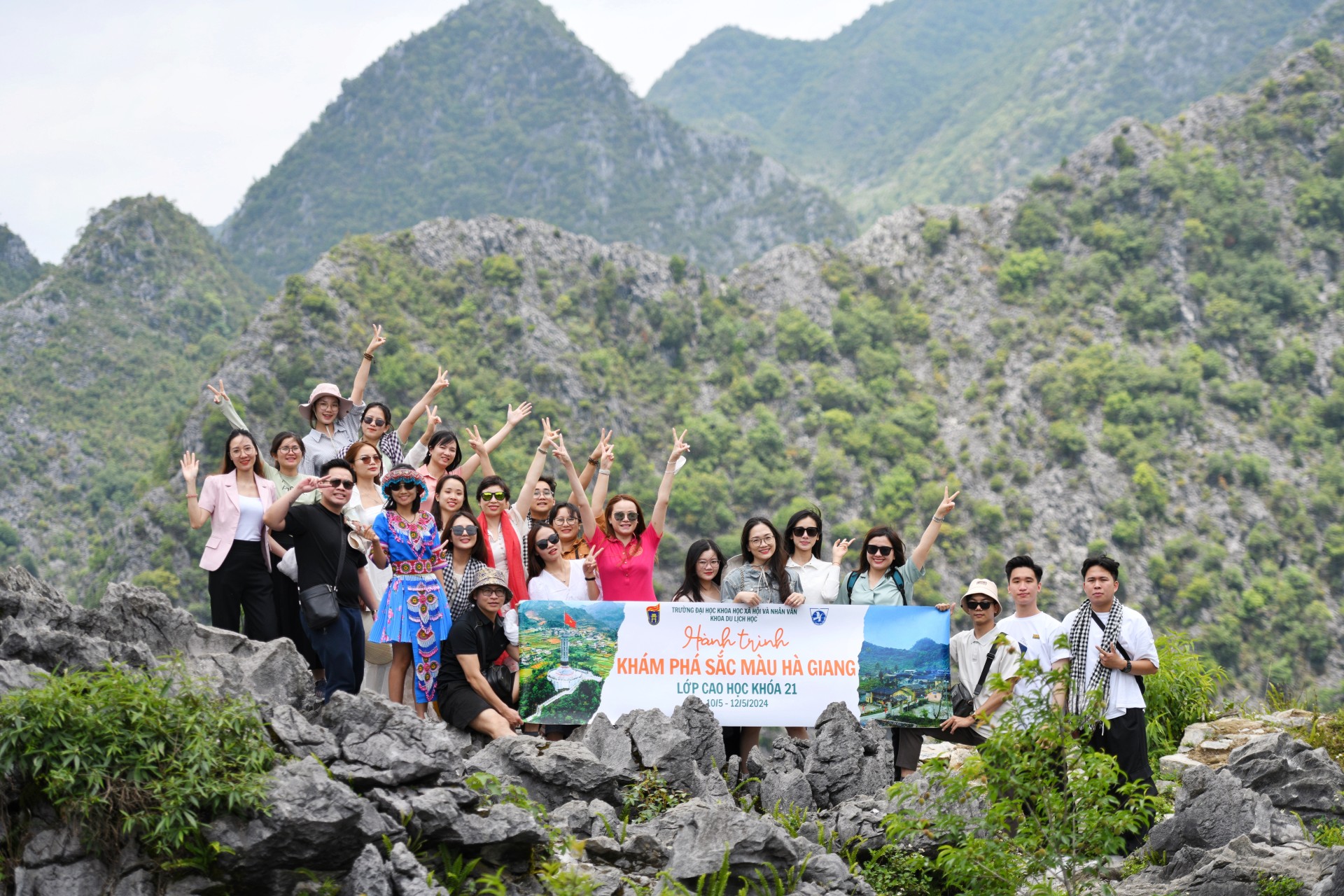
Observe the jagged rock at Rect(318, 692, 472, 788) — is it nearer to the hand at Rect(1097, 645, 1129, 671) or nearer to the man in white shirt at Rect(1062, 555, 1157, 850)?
the man in white shirt at Rect(1062, 555, 1157, 850)

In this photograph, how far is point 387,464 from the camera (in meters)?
9.47

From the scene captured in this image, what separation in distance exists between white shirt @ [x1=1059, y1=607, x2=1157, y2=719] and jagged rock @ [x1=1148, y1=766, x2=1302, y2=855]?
0.67m

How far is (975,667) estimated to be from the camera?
7988 millimetres

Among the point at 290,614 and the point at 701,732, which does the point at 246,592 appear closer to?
the point at 290,614

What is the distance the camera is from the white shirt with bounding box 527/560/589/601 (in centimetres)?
805

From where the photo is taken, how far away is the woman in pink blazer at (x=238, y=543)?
7.69 m

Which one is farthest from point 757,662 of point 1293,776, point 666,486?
point 1293,776

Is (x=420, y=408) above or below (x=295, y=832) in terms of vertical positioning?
above

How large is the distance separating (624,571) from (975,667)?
2582 millimetres

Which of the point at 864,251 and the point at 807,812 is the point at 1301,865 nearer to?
the point at 807,812

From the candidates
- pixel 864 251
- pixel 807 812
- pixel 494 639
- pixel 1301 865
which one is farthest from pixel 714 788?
pixel 864 251

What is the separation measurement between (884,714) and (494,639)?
2799 millimetres

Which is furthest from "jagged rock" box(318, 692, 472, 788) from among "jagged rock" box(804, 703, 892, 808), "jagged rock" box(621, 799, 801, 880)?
"jagged rock" box(804, 703, 892, 808)

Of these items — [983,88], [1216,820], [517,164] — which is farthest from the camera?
[983,88]
